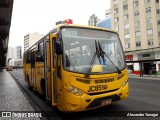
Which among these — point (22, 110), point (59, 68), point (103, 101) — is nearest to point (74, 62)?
point (59, 68)

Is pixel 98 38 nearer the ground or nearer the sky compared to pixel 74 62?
nearer the sky

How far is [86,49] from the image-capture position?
21.2 ft

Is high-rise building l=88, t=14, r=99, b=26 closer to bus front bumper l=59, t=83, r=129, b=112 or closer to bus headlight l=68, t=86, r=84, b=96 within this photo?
bus front bumper l=59, t=83, r=129, b=112

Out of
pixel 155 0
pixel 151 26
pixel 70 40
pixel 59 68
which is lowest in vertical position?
pixel 59 68

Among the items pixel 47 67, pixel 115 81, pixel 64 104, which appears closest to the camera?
pixel 64 104

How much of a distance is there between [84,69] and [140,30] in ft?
142

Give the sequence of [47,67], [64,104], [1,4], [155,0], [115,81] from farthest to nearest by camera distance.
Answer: [155,0] → [1,4] → [47,67] → [115,81] → [64,104]

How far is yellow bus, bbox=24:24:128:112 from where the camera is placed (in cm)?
592

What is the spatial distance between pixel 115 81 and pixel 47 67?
2495 millimetres

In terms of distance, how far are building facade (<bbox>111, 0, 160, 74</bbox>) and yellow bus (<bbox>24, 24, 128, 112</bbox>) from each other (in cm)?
3521

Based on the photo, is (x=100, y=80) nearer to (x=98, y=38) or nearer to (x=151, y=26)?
(x=98, y=38)

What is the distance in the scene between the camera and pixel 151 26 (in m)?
44.3

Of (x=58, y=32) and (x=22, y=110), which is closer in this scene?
A: (x=58, y=32)

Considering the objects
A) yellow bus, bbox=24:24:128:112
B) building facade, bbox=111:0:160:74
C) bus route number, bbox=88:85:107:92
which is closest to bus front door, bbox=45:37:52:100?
yellow bus, bbox=24:24:128:112
